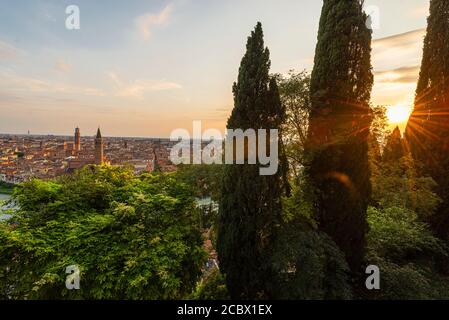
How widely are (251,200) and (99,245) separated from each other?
3.20 metres

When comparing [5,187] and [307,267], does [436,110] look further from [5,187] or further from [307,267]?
[5,187]

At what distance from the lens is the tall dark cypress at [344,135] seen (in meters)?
7.10

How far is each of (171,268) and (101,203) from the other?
297 centimetres

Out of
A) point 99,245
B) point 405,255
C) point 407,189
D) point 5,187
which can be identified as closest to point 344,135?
point 407,189

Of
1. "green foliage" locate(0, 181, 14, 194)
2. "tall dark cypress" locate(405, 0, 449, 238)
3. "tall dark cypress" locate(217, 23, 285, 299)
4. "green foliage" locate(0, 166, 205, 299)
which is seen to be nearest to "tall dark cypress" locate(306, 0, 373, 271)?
"tall dark cypress" locate(217, 23, 285, 299)

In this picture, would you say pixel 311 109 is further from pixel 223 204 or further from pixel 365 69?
pixel 223 204

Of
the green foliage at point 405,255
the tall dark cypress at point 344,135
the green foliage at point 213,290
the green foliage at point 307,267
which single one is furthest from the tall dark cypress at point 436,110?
the green foliage at point 213,290

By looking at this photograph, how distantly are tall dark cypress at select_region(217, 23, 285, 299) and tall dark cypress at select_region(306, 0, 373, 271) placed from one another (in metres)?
1.47

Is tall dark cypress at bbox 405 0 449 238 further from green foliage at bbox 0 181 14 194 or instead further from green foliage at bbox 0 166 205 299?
green foliage at bbox 0 181 14 194

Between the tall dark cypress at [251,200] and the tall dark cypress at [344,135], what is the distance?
1472mm

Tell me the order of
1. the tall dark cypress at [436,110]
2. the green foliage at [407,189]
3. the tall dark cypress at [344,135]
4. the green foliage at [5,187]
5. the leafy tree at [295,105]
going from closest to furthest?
the tall dark cypress at [344,135]
the leafy tree at [295,105]
the green foliage at [407,189]
the tall dark cypress at [436,110]
the green foliage at [5,187]

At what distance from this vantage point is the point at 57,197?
7.21m

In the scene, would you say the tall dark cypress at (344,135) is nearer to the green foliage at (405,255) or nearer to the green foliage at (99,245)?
the green foliage at (405,255)

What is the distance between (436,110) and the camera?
960 cm
